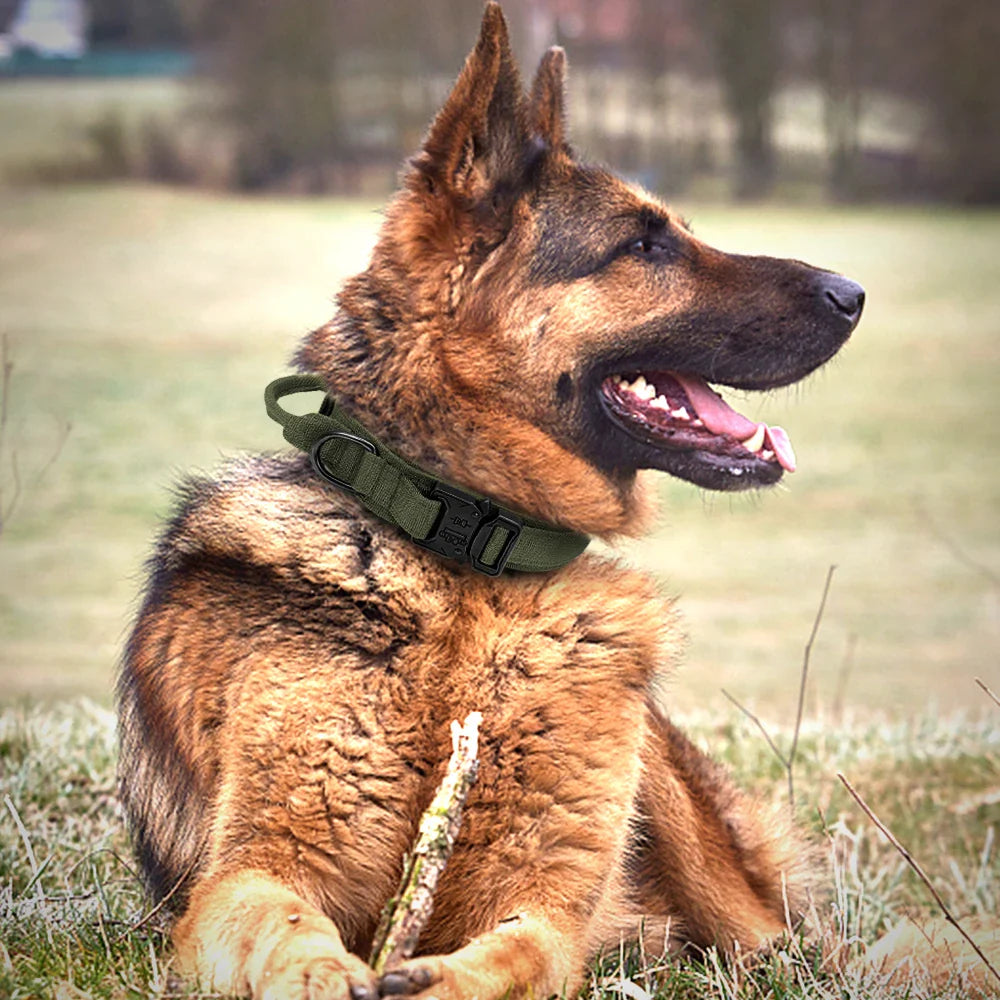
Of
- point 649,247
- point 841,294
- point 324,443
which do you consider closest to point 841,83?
point 841,294

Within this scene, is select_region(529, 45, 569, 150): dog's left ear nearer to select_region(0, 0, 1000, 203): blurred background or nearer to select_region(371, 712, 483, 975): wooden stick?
select_region(371, 712, 483, 975): wooden stick

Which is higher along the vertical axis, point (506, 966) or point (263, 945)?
point (263, 945)

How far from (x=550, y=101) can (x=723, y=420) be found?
90 cm

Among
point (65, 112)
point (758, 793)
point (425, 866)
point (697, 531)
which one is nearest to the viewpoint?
point (425, 866)

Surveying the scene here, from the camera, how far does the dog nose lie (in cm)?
340

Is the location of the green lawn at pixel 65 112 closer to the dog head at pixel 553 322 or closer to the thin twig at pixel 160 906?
the dog head at pixel 553 322

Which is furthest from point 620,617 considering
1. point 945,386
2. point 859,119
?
point 859,119

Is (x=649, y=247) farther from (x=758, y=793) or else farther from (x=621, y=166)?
(x=621, y=166)

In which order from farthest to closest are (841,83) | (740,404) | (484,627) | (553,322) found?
(841,83) < (740,404) < (553,322) < (484,627)

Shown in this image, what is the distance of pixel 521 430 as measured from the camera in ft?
10.4

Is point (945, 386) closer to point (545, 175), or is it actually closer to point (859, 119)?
point (859, 119)

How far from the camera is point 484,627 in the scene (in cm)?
289

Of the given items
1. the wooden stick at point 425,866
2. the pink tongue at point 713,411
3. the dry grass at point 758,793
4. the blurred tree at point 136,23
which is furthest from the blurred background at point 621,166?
the wooden stick at point 425,866

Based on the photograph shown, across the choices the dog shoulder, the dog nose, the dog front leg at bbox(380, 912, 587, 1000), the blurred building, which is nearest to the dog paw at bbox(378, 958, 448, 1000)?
the dog front leg at bbox(380, 912, 587, 1000)
